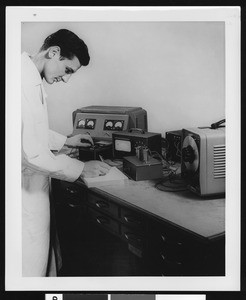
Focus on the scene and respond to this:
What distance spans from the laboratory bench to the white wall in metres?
0.32

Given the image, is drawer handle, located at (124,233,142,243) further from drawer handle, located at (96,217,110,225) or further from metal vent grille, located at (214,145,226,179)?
metal vent grille, located at (214,145,226,179)

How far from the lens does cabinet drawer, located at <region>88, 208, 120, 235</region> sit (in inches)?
61.5

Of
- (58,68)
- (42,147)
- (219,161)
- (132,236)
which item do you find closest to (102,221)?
(132,236)

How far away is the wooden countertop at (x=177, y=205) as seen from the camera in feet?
4.48

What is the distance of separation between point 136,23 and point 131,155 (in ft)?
1.82

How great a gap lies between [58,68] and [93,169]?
449mm

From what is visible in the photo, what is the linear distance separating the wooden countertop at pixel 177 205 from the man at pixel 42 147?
145mm

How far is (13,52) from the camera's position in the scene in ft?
5.19

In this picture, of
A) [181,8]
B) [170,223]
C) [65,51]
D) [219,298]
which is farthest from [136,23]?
[219,298]

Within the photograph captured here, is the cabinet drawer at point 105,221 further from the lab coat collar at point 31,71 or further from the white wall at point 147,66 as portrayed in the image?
the lab coat collar at point 31,71

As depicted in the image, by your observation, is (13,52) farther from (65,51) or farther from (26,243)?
(26,243)

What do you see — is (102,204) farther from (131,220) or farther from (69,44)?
(69,44)

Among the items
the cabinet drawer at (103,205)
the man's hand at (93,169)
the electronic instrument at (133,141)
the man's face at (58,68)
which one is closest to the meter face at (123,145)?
the electronic instrument at (133,141)

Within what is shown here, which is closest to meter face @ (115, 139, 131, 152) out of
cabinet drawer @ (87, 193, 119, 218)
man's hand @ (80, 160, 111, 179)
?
man's hand @ (80, 160, 111, 179)
